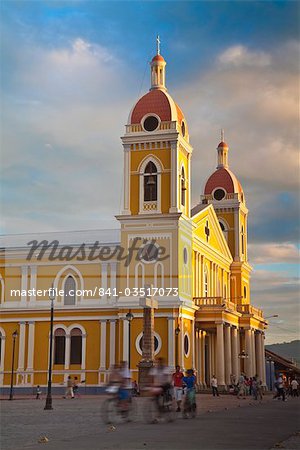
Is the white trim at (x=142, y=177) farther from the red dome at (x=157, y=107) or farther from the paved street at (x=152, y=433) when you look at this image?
the paved street at (x=152, y=433)

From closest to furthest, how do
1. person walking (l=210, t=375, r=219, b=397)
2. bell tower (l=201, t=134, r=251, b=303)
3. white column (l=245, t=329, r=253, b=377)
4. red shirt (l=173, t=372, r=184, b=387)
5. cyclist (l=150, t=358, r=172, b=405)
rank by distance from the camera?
cyclist (l=150, t=358, r=172, b=405) → red shirt (l=173, t=372, r=184, b=387) → person walking (l=210, t=375, r=219, b=397) → white column (l=245, t=329, r=253, b=377) → bell tower (l=201, t=134, r=251, b=303)

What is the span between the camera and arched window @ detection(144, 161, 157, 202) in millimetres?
47969

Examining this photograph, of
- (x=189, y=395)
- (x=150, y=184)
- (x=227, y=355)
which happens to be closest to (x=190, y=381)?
(x=189, y=395)

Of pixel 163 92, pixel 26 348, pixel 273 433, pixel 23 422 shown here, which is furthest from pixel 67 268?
pixel 273 433

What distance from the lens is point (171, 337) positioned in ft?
149

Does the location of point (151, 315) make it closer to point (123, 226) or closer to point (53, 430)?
point (123, 226)

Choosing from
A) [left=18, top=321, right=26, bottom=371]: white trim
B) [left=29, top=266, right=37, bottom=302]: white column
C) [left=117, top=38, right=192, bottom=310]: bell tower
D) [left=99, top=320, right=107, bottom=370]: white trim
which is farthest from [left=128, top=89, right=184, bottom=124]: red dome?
[left=18, top=321, right=26, bottom=371]: white trim

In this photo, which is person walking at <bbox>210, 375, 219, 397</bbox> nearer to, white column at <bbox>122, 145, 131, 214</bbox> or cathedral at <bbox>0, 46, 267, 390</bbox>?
cathedral at <bbox>0, 46, 267, 390</bbox>

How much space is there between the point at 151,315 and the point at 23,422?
2205 cm

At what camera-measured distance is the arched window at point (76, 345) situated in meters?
49.2

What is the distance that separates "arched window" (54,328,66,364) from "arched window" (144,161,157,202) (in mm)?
10700

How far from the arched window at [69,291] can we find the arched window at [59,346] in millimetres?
2060

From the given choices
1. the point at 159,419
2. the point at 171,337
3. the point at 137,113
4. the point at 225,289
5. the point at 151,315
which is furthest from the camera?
the point at 225,289

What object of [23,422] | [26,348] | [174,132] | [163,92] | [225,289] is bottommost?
[23,422]
